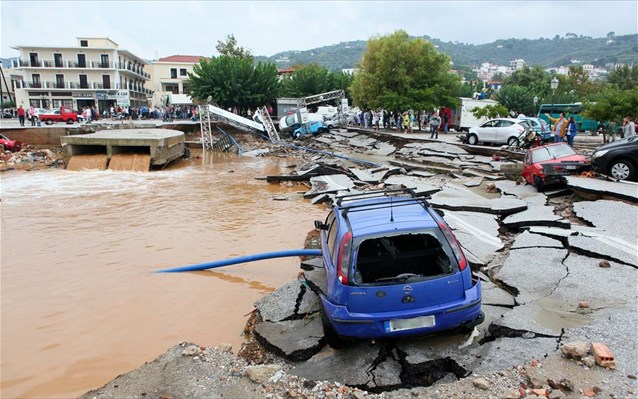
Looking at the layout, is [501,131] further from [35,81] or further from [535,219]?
[35,81]

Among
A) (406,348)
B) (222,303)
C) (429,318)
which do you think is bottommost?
(222,303)

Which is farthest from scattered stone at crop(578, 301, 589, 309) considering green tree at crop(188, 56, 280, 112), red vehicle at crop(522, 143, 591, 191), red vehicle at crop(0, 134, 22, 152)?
green tree at crop(188, 56, 280, 112)

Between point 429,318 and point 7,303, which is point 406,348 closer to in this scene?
point 429,318

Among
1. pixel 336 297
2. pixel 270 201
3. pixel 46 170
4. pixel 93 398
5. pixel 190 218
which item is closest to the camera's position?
pixel 93 398

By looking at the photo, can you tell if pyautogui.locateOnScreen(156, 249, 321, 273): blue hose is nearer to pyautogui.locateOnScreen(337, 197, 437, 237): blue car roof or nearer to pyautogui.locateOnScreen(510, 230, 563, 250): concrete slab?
pyautogui.locateOnScreen(337, 197, 437, 237): blue car roof

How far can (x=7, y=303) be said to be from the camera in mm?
6934

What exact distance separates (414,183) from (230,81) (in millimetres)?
27254

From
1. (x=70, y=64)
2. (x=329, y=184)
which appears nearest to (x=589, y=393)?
(x=329, y=184)

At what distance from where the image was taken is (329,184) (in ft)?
51.8

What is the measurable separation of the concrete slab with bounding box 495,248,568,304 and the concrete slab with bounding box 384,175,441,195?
218 inches

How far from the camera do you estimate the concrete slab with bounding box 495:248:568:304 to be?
562 centimetres

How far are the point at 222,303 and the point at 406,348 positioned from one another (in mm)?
3487

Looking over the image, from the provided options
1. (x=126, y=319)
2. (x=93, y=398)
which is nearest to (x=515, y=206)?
(x=126, y=319)

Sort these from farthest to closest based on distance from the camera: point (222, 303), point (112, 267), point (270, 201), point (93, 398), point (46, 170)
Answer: point (46, 170), point (270, 201), point (112, 267), point (222, 303), point (93, 398)
